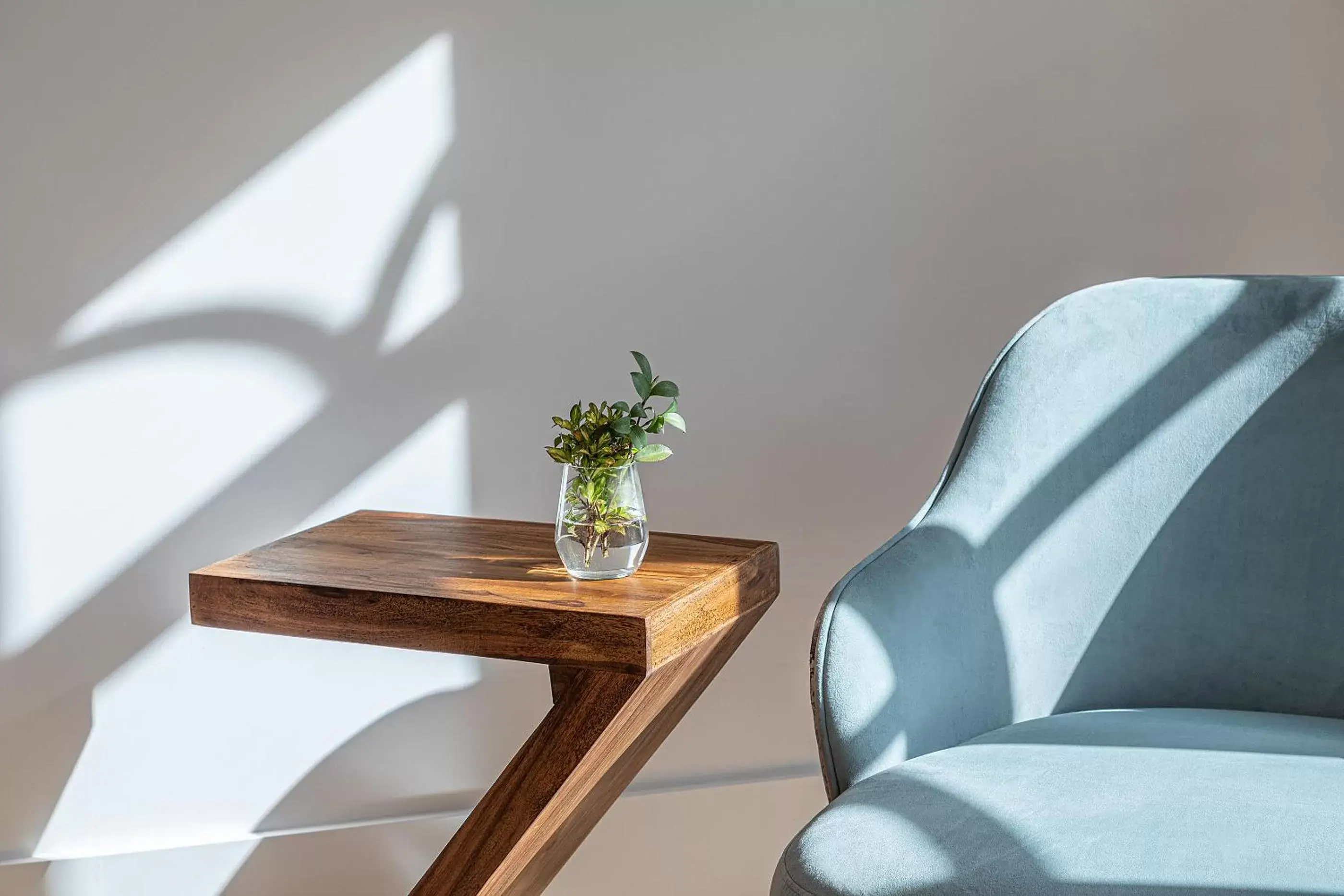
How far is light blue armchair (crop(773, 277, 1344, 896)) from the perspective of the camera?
3.90 ft

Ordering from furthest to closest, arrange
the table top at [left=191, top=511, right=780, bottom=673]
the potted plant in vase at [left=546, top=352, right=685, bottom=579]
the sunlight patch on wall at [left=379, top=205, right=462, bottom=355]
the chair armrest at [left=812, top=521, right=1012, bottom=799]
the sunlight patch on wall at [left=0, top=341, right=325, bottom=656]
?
the sunlight patch on wall at [left=379, top=205, right=462, bottom=355] → the sunlight patch on wall at [left=0, top=341, right=325, bottom=656] → the potted plant in vase at [left=546, top=352, right=685, bottom=579] → the table top at [left=191, top=511, right=780, bottom=673] → the chair armrest at [left=812, top=521, right=1012, bottom=799]

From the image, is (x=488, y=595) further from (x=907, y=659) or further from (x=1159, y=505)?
(x=1159, y=505)

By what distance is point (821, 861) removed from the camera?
3.28ft

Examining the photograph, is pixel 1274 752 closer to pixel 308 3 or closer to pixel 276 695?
pixel 276 695

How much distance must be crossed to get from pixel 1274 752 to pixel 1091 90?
119 centimetres

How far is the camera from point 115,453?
1.78m

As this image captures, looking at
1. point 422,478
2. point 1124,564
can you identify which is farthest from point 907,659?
point 422,478

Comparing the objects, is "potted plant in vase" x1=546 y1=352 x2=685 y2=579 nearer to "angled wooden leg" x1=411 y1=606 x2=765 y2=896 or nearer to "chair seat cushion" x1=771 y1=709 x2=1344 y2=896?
"angled wooden leg" x1=411 y1=606 x2=765 y2=896

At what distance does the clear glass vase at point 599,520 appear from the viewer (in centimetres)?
136

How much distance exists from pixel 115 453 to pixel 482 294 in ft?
1.88

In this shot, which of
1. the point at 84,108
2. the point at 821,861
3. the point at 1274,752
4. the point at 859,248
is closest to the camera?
the point at 821,861

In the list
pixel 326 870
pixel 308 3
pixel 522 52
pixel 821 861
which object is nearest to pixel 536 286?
pixel 522 52

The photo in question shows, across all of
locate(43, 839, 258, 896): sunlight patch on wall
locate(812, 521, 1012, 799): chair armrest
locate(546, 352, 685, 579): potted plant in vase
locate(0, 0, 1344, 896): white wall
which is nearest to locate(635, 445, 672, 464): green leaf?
locate(546, 352, 685, 579): potted plant in vase

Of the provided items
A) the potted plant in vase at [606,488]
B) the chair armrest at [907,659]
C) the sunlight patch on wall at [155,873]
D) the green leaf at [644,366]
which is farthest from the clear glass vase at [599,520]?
the sunlight patch on wall at [155,873]
